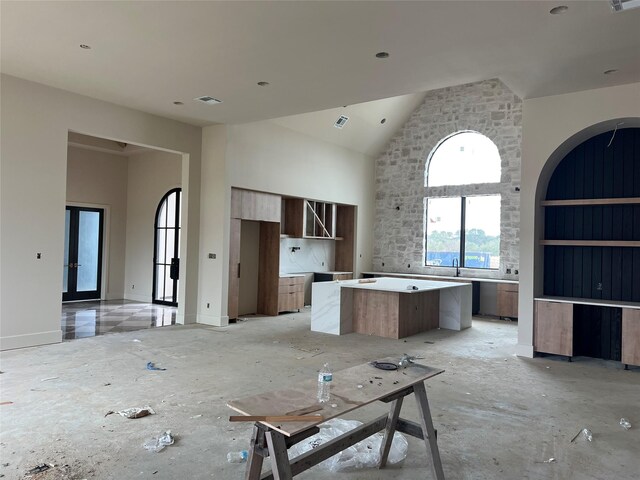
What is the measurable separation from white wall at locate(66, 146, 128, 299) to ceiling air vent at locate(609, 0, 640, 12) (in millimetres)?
9635

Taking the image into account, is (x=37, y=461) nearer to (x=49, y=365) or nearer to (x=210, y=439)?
(x=210, y=439)

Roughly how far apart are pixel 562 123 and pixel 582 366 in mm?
2961

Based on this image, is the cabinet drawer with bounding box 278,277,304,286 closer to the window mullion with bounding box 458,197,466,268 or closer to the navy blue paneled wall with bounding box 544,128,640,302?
the window mullion with bounding box 458,197,466,268

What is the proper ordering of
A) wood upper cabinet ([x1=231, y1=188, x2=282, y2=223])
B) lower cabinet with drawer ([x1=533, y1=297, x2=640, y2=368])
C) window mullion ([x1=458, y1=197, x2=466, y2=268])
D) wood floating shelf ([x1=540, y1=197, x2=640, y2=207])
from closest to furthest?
1. wood floating shelf ([x1=540, y1=197, x2=640, y2=207])
2. lower cabinet with drawer ([x1=533, y1=297, x2=640, y2=368])
3. wood upper cabinet ([x1=231, y1=188, x2=282, y2=223])
4. window mullion ([x1=458, y1=197, x2=466, y2=268])

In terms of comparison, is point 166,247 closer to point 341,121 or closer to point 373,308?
point 341,121

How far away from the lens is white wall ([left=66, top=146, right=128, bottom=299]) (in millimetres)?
9578

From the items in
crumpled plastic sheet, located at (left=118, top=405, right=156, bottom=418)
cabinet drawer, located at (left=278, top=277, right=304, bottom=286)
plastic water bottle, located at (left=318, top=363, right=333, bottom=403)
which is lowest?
crumpled plastic sheet, located at (left=118, top=405, right=156, bottom=418)

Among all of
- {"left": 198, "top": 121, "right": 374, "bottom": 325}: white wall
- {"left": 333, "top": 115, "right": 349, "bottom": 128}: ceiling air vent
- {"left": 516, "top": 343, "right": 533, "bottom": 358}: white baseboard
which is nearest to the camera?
{"left": 516, "top": 343, "right": 533, "bottom": 358}: white baseboard

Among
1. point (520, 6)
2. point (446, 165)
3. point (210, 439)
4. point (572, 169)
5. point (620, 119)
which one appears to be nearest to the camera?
point (210, 439)

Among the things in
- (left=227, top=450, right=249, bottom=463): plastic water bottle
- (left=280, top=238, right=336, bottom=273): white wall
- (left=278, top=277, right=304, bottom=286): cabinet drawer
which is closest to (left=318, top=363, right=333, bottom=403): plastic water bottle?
(left=227, top=450, right=249, bottom=463): plastic water bottle

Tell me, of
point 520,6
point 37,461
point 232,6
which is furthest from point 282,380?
point 520,6

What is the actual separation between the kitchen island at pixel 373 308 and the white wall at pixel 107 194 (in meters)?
5.51

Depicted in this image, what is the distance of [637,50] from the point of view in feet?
14.0

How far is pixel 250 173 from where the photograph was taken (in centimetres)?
791
